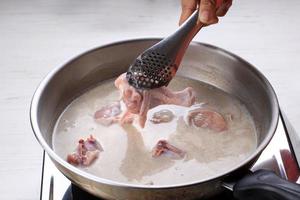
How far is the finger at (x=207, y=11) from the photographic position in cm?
95

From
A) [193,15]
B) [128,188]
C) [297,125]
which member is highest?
[193,15]

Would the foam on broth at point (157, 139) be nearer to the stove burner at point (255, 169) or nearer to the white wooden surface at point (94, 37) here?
the stove burner at point (255, 169)

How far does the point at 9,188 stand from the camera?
1.08 m

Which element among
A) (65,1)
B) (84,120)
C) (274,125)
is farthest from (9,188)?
(65,1)

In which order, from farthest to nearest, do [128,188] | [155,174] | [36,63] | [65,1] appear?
1. [65,1]
2. [36,63]
3. [155,174]
4. [128,188]

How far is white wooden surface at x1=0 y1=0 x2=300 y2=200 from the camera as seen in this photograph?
4.12 ft

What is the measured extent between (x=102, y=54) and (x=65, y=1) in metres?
0.58

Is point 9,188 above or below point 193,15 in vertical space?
below

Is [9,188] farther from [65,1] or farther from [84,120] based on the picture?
[65,1]

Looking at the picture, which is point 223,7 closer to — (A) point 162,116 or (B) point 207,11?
(B) point 207,11

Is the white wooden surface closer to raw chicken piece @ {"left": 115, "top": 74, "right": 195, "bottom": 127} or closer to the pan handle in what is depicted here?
raw chicken piece @ {"left": 115, "top": 74, "right": 195, "bottom": 127}

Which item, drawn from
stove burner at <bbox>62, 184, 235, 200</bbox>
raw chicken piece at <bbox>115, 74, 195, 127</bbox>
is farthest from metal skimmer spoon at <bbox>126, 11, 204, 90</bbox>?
stove burner at <bbox>62, 184, 235, 200</bbox>

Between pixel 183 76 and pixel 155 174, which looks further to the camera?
pixel 183 76

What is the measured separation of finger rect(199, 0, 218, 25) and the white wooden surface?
0.39 m
